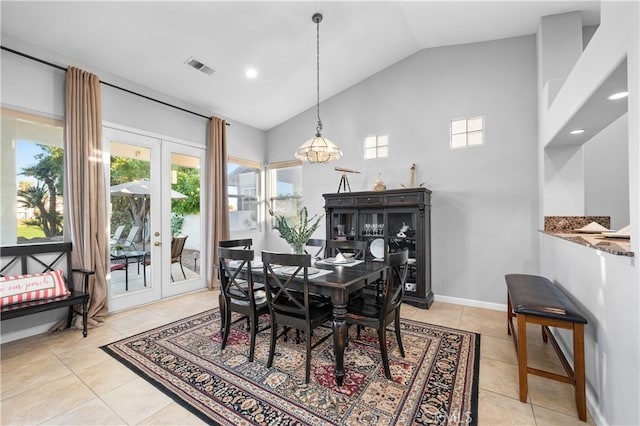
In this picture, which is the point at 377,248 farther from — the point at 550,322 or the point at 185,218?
the point at 185,218

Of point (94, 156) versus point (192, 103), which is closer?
point (94, 156)

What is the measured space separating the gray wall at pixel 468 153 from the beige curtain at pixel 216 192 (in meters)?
1.97

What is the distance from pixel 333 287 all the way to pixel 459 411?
1.11 meters

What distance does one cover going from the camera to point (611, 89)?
5.97 ft

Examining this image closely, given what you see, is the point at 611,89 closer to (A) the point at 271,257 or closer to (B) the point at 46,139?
(A) the point at 271,257

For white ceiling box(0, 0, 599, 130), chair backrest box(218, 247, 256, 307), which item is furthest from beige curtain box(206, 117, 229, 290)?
chair backrest box(218, 247, 256, 307)

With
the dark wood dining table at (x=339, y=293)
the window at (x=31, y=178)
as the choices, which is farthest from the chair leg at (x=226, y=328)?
the window at (x=31, y=178)

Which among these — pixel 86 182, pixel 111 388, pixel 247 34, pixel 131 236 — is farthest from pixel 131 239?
pixel 247 34

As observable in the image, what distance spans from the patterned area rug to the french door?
1.21 metres

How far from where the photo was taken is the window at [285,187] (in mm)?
5605

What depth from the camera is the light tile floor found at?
180cm

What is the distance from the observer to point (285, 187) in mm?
5773

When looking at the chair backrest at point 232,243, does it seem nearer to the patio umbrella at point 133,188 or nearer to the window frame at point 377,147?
the patio umbrella at point 133,188

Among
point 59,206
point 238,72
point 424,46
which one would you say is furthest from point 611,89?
point 59,206
